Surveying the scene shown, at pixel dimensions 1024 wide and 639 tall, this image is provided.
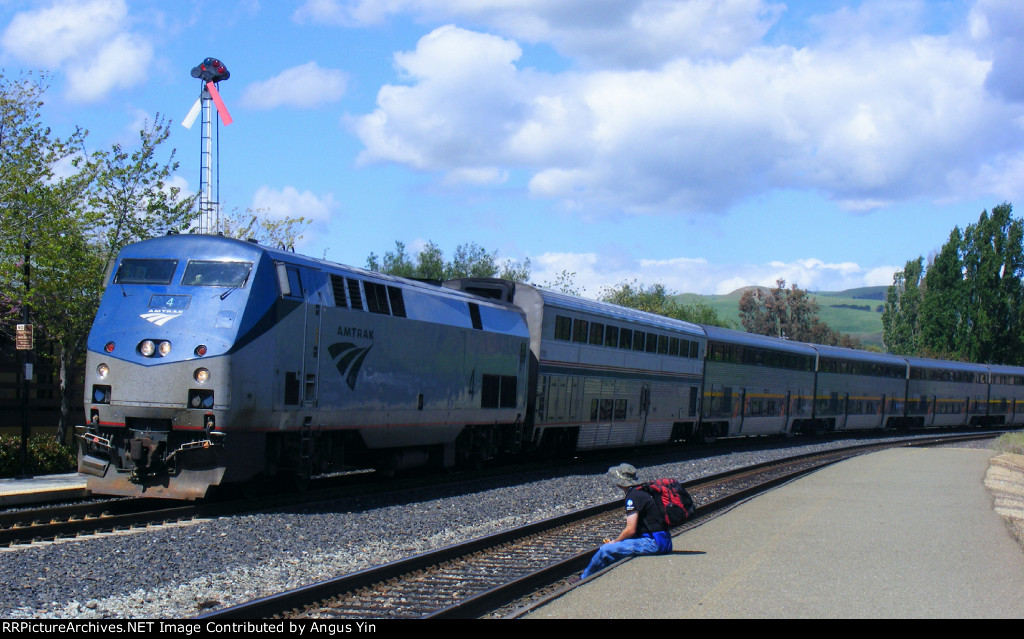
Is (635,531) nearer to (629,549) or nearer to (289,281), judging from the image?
(629,549)

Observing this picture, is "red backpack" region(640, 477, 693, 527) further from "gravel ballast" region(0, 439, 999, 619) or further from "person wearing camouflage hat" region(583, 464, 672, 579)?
"gravel ballast" region(0, 439, 999, 619)

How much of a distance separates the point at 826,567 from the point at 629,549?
2181mm

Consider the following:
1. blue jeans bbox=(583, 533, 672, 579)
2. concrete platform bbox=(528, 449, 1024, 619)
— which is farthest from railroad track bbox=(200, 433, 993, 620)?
concrete platform bbox=(528, 449, 1024, 619)

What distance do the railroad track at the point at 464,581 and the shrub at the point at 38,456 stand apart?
1079 centimetres

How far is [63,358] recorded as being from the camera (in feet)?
71.9

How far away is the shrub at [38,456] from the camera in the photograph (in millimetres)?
18203

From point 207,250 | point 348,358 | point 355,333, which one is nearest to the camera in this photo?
point 207,250

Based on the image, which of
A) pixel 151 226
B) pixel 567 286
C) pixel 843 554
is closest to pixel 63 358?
pixel 151 226

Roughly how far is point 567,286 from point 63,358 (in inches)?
2423

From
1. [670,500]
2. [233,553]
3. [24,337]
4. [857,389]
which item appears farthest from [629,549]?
[857,389]

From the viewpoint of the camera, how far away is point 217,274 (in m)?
14.1

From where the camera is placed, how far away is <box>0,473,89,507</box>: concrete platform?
14359 millimetres

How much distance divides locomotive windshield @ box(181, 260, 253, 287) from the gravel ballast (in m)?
3.34

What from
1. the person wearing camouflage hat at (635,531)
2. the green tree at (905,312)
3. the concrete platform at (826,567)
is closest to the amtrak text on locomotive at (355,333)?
the person wearing camouflage hat at (635,531)
